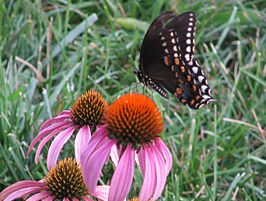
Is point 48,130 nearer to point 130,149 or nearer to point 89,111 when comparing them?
point 89,111

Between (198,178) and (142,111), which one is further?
(198,178)

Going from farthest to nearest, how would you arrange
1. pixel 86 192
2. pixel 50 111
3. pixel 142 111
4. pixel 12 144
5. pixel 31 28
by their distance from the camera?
pixel 31 28, pixel 50 111, pixel 12 144, pixel 86 192, pixel 142 111

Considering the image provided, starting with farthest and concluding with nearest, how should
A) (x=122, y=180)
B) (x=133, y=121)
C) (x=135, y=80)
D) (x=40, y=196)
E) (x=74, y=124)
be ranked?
(x=135, y=80)
(x=74, y=124)
(x=40, y=196)
(x=133, y=121)
(x=122, y=180)

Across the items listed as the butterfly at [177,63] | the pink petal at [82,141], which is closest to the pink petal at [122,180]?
the pink petal at [82,141]

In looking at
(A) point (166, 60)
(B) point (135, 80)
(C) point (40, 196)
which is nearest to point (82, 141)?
(C) point (40, 196)

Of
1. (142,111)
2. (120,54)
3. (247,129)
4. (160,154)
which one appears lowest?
(247,129)

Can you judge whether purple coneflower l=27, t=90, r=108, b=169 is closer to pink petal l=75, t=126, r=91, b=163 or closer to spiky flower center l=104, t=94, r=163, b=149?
pink petal l=75, t=126, r=91, b=163

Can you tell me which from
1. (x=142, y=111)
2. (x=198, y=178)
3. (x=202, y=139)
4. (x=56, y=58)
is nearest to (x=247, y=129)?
(x=202, y=139)

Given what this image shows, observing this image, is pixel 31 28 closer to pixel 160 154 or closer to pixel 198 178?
pixel 198 178
